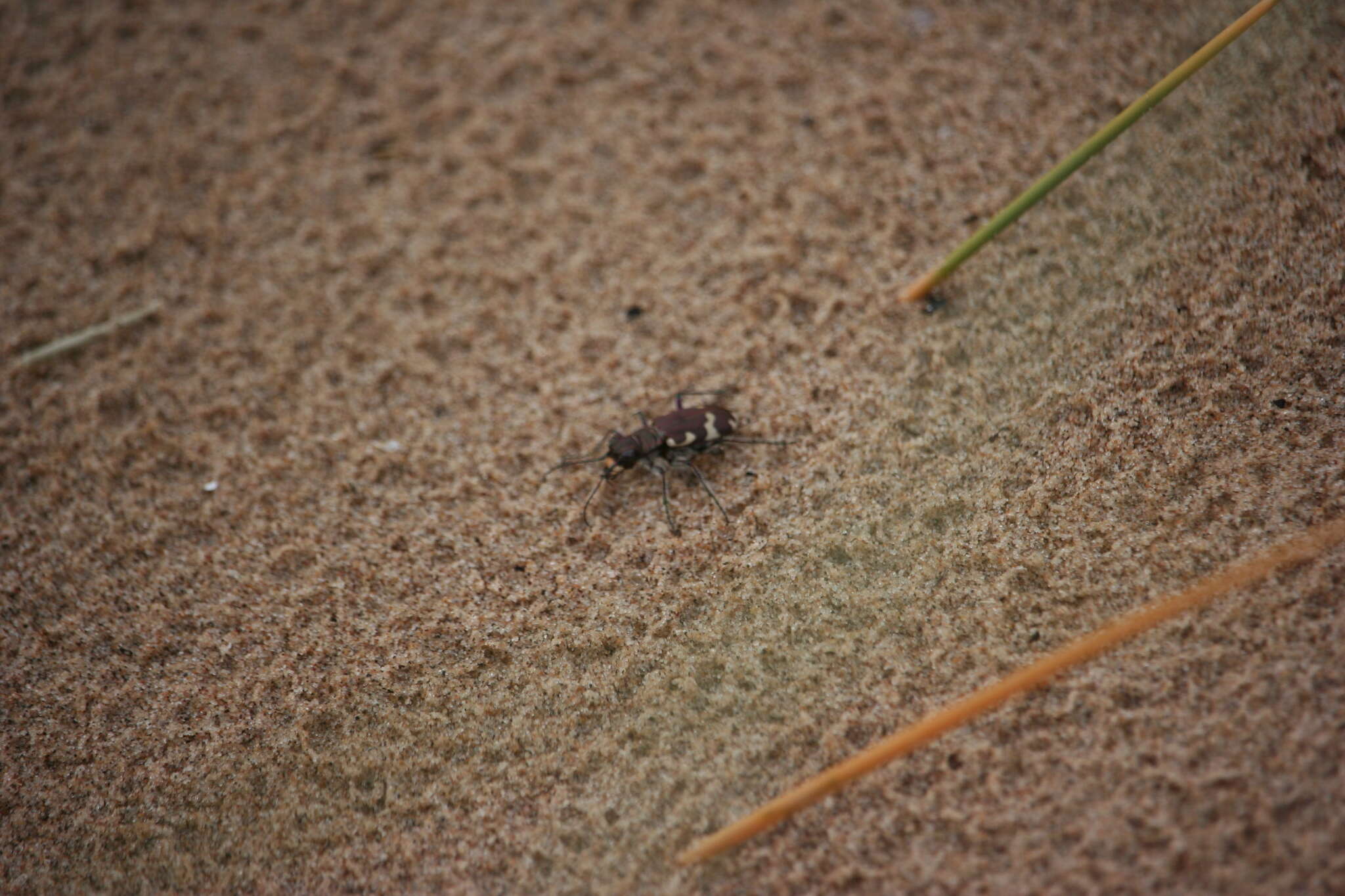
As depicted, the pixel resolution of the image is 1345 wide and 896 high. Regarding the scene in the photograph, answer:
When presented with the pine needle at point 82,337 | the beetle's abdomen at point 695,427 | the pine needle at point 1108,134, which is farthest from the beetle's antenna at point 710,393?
the pine needle at point 82,337

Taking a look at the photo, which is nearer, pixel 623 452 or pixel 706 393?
pixel 623 452

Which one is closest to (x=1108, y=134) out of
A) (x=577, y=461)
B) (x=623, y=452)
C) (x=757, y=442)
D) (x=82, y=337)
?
(x=757, y=442)

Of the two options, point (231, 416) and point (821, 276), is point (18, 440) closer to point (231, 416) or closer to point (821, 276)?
point (231, 416)

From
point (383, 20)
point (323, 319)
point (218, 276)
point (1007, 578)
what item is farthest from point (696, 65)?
point (1007, 578)

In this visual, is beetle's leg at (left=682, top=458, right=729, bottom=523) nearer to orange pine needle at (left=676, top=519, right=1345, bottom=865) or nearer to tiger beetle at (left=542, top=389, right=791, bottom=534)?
tiger beetle at (left=542, top=389, right=791, bottom=534)

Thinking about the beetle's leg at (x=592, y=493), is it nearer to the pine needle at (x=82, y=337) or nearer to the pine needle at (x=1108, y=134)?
the pine needle at (x=1108, y=134)

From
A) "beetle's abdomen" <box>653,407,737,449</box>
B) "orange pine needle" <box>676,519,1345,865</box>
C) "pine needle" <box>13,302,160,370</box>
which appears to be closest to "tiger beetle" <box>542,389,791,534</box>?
"beetle's abdomen" <box>653,407,737,449</box>

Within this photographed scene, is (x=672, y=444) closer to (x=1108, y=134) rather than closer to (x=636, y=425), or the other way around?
(x=636, y=425)

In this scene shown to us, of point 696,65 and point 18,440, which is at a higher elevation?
point 696,65
